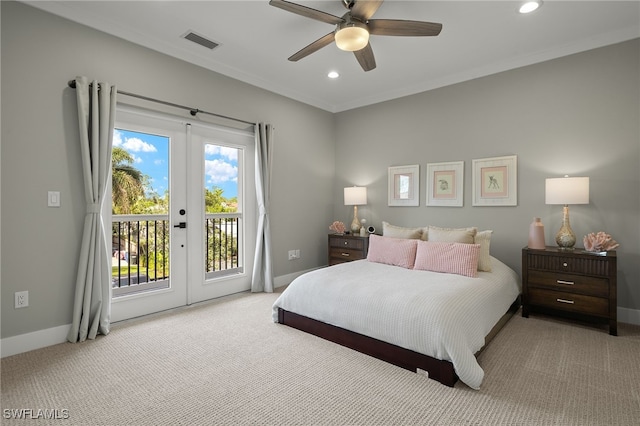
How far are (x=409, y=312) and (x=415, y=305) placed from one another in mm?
73

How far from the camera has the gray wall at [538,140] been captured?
3221mm

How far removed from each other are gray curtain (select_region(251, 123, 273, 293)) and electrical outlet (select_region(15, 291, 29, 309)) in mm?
2248

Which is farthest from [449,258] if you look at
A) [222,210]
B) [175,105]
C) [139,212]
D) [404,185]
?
[175,105]

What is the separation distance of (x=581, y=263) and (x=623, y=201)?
83 centimetres

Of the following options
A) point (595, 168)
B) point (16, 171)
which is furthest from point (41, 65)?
point (595, 168)

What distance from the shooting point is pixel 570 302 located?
3111 millimetres

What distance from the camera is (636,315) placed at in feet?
10.5

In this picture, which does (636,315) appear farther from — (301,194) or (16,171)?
(16,171)

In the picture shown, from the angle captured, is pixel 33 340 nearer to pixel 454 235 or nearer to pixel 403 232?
pixel 403 232

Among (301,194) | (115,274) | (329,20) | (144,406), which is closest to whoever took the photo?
(144,406)

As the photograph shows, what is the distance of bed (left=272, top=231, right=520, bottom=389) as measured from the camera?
214 cm

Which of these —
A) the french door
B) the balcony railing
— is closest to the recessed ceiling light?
the french door

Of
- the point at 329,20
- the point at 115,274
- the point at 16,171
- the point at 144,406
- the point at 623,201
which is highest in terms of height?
the point at 329,20

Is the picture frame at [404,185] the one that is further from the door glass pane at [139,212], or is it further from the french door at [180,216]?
the door glass pane at [139,212]
